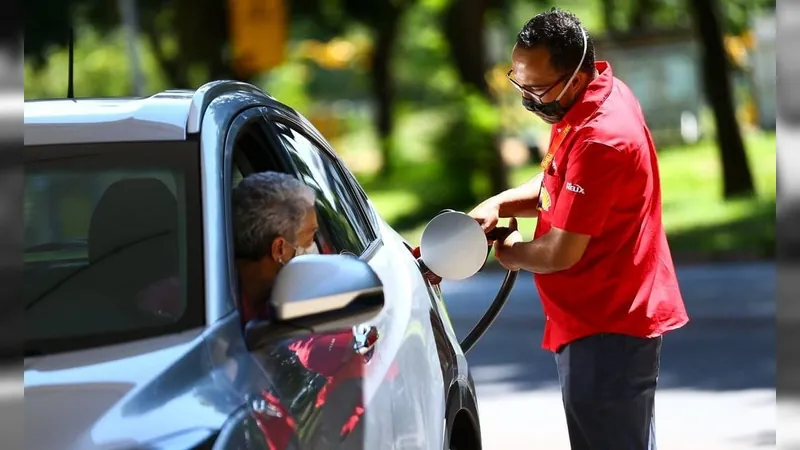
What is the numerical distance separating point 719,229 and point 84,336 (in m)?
17.8

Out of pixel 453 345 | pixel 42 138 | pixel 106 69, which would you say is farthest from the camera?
pixel 106 69

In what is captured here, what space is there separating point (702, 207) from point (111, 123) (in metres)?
20.2

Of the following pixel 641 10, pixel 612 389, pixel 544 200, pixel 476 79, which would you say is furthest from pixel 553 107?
pixel 641 10

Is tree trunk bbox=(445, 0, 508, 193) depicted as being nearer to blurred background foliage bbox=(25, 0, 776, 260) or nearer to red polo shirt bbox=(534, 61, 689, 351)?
blurred background foliage bbox=(25, 0, 776, 260)

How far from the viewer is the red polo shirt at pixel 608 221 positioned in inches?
151

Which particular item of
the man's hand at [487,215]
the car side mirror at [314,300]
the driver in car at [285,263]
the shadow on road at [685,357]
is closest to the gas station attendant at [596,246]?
the man's hand at [487,215]

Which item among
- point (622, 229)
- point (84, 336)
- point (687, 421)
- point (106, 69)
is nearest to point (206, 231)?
point (84, 336)

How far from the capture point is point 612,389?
391 cm

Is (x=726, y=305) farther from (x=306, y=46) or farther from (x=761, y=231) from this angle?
(x=306, y=46)

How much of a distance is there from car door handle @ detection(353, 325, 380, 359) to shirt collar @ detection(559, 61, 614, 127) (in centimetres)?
85

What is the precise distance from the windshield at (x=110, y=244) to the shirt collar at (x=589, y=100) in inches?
43.7

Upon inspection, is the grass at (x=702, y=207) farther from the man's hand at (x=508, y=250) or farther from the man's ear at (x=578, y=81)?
the man's ear at (x=578, y=81)

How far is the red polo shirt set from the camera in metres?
3.83

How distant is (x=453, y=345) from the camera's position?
4.43m
